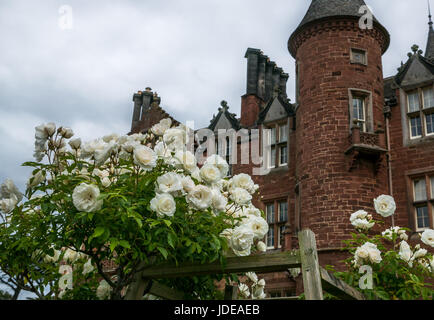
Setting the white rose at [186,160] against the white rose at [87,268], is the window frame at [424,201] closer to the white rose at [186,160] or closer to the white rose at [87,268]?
the white rose at [87,268]

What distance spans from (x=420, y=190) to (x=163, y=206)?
529 inches

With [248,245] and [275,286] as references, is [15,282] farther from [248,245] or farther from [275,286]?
[275,286]

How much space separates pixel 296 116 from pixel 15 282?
14384mm

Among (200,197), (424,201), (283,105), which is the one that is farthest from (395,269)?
(283,105)

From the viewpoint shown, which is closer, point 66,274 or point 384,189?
point 66,274

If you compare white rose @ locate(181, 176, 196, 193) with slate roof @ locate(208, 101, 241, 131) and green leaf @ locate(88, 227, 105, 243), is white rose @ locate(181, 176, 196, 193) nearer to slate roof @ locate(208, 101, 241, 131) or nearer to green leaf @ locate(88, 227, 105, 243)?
green leaf @ locate(88, 227, 105, 243)

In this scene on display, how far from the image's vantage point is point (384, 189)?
1595 centimetres

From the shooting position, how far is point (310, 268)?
12.9 feet

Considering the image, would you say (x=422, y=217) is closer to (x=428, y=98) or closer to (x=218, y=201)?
(x=428, y=98)

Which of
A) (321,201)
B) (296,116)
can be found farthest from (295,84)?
(321,201)

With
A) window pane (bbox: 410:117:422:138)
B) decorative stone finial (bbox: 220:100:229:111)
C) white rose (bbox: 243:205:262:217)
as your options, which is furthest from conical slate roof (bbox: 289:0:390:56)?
white rose (bbox: 243:205:262:217)

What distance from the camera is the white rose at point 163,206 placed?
12.6 feet

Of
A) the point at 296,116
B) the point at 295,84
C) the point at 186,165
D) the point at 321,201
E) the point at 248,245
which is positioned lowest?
the point at 248,245

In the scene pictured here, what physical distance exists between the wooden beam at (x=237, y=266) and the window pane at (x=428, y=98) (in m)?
13.7
